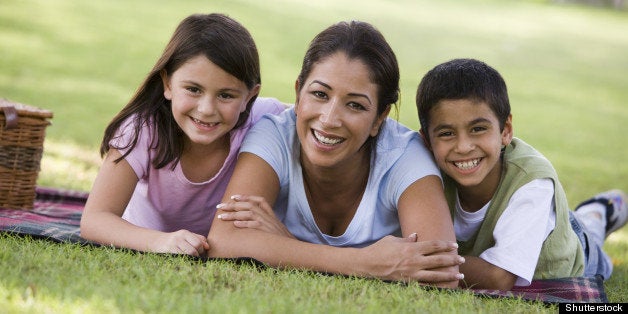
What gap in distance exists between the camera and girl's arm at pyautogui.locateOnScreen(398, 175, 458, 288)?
13.9 ft

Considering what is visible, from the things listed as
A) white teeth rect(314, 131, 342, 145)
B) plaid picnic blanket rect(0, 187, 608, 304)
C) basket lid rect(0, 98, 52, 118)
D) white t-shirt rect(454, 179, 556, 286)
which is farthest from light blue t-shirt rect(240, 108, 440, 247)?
basket lid rect(0, 98, 52, 118)

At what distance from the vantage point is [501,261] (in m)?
4.32

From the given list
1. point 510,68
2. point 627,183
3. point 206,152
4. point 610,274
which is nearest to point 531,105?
point 510,68

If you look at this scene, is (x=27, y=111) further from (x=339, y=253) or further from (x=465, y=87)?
(x=465, y=87)

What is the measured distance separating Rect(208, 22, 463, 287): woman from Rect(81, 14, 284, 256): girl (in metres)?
0.23

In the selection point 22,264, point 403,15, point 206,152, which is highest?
Result: point 403,15

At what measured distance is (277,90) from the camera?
55.1 ft

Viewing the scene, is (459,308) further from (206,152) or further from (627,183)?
(627,183)

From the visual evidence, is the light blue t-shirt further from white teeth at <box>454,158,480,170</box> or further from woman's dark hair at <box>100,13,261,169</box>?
woman's dark hair at <box>100,13,261,169</box>

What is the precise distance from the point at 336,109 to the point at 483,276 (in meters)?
1.09

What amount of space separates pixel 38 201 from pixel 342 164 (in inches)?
110

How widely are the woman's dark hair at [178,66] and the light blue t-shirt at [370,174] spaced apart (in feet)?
0.98

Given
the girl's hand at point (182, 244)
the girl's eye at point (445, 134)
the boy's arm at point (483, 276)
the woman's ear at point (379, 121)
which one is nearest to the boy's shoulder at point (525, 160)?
the girl's eye at point (445, 134)

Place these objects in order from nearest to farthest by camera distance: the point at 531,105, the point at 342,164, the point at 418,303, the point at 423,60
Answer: the point at 418,303 → the point at 342,164 → the point at 531,105 → the point at 423,60
